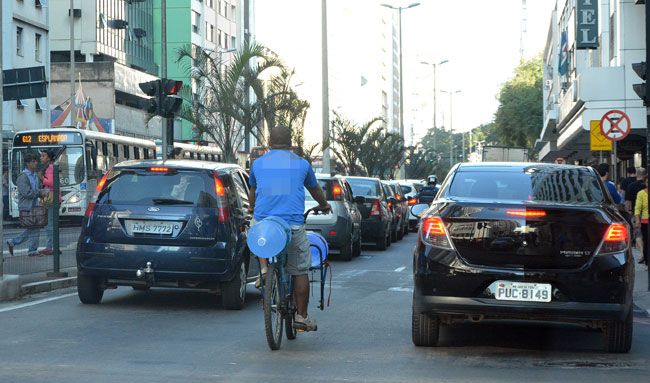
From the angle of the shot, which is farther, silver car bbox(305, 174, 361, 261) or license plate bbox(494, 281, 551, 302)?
silver car bbox(305, 174, 361, 261)

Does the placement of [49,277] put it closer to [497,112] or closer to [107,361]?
[107,361]

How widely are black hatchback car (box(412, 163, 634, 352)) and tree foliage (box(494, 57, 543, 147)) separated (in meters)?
95.4

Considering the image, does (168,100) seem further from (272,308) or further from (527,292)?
(527,292)

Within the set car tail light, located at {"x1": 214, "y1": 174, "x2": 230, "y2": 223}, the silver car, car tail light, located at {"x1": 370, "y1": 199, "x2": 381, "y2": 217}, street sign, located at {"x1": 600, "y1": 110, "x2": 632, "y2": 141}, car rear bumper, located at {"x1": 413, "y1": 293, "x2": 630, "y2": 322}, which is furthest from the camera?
car tail light, located at {"x1": 370, "y1": 199, "x2": 381, "y2": 217}

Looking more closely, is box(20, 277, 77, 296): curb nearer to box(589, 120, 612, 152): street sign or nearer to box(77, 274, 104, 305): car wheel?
box(77, 274, 104, 305): car wheel

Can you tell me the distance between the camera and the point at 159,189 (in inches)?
494

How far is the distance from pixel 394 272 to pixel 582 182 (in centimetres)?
945

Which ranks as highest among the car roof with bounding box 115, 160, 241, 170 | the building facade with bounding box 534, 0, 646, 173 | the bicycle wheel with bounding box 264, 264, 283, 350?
the building facade with bounding box 534, 0, 646, 173

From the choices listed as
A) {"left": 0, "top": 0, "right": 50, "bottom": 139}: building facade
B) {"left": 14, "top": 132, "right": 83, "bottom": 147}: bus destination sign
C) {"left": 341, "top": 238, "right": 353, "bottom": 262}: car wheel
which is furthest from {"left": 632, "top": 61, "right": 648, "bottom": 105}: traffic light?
{"left": 0, "top": 0, "right": 50, "bottom": 139}: building facade

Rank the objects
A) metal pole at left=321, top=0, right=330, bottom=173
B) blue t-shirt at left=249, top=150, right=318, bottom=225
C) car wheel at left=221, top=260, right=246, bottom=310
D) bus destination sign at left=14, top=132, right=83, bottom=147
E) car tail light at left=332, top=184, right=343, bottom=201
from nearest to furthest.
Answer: blue t-shirt at left=249, top=150, right=318, bottom=225
car wheel at left=221, top=260, right=246, bottom=310
car tail light at left=332, top=184, right=343, bottom=201
bus destination sign at left=14, top=132, right=83, bottom=147
metal pole at left=321, top=0, right=330, bottom=173

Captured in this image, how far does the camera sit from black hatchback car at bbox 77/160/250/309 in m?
12.3

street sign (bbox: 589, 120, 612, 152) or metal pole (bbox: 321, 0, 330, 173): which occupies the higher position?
metal pole (bbox: 321, 0, 330, 173)

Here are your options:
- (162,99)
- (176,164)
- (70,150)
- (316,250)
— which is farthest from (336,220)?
(70,150)

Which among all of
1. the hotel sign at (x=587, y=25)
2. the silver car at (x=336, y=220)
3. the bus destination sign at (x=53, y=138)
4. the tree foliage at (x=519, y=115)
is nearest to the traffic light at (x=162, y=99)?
the silver car at (x=336, y=220)
